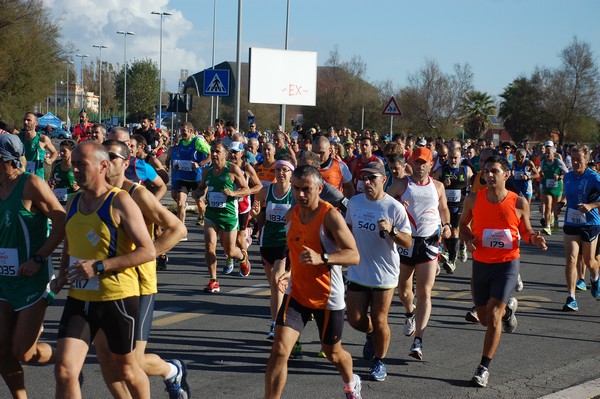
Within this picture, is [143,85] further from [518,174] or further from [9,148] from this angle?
[9,148]

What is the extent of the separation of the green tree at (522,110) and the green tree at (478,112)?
1721 mm

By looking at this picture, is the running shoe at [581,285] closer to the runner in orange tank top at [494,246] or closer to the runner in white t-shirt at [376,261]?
the runner in orange tank top at [494,246]

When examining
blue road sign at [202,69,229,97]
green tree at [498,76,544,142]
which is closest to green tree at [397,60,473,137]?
green tree at [498,76,544,142]

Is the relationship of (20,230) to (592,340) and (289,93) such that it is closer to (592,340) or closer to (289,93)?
(592,340)

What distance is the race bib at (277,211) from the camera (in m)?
8.21

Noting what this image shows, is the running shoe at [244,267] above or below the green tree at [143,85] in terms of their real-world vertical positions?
below

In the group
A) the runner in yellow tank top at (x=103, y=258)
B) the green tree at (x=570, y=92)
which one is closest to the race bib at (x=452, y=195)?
the runner in yellow tank top at (x=103, y=258)

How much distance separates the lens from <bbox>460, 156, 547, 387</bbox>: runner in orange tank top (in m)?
A: 6.95

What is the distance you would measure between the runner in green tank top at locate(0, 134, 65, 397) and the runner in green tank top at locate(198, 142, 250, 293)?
495cm

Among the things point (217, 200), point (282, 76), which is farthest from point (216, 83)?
point (217, 200)

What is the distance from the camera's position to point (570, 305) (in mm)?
10211

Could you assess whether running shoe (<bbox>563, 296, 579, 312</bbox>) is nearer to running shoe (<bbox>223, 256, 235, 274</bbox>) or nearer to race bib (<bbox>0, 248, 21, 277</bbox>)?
running shoe (<bbox>223, 256, 235, 274</bbox>)

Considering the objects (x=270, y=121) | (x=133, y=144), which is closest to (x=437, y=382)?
(x=133, y=144)

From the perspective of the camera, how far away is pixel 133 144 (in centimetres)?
1112
